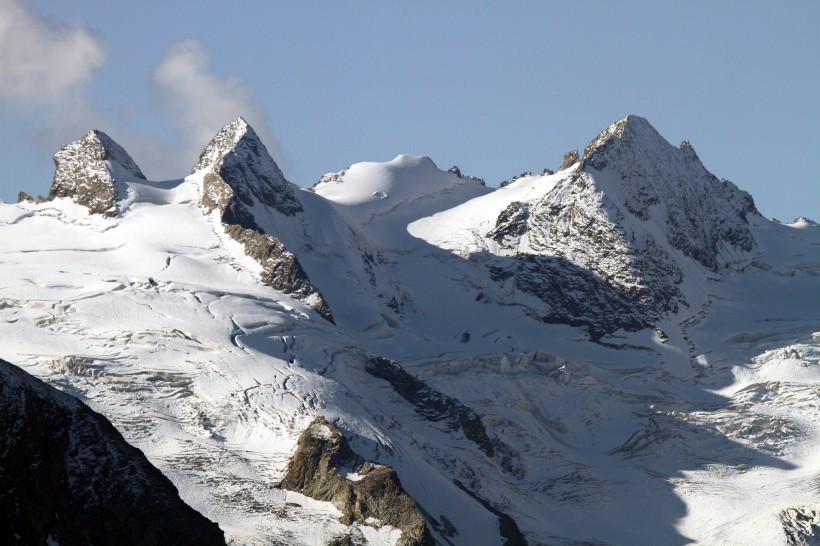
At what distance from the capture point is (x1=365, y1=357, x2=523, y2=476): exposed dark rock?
16888 cm

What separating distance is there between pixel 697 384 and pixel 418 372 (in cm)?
2897

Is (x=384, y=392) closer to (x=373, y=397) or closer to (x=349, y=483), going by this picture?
(x=373, y=397)

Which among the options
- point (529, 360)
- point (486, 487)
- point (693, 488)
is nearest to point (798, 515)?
point (693, 488)

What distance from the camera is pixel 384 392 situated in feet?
550

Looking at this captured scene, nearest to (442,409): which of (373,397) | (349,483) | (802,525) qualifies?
(373,397)

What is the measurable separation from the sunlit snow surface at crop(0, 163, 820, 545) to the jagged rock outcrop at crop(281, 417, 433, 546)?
155 centimetres

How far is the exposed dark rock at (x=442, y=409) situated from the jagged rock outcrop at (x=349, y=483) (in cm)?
2626

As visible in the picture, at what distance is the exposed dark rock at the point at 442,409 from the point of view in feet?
554

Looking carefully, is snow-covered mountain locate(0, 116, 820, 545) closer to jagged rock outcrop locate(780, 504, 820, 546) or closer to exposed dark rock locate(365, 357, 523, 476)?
jagged rock outcrop locate(780, 504, 820, 546)

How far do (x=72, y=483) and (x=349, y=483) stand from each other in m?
49.4

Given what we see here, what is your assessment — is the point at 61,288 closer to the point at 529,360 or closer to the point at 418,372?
the point at 418,372

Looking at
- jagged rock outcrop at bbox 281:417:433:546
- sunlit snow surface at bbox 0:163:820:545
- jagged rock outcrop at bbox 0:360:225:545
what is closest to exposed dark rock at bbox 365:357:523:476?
sunlit snow surface at bbox 0:163:820:545

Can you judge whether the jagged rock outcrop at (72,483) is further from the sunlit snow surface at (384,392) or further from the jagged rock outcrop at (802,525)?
the jagged rock outcrop at (802,525)

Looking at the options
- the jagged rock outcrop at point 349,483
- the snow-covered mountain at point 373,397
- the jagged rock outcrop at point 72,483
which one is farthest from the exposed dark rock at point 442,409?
the jagged rock outcrop at point 72,483
